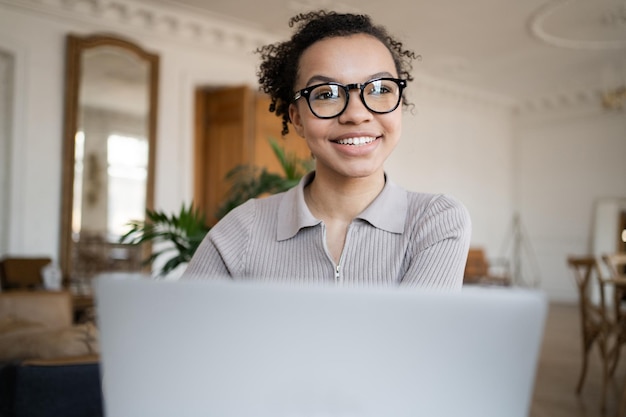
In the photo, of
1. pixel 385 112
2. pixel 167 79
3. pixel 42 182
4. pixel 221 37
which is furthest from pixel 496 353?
pixel 221 37

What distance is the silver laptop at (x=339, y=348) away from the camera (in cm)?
40

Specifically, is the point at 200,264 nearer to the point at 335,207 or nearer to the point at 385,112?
the point at 335,207

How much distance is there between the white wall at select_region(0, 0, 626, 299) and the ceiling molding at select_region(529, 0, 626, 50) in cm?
180

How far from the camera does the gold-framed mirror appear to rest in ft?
18.4

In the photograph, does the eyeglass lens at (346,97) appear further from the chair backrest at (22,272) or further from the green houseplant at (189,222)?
the chair backrest at (22,272)

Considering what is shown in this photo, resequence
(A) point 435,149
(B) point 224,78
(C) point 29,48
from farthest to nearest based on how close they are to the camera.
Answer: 1. (A) point 435,149
2. (B) point 224,78
3. (C) point 29,48


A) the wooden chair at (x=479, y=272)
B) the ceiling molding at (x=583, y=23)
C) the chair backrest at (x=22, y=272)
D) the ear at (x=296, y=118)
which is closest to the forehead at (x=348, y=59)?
the ear at (x=296, y=118)

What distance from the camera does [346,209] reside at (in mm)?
1044

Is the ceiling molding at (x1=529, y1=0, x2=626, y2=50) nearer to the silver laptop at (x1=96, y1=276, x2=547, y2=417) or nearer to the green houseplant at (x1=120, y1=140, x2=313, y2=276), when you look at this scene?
the green houseplant at (x1=120, y1=140, x2=313, y2=276)

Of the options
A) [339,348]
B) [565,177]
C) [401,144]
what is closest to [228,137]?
[401,144]

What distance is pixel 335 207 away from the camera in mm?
1045

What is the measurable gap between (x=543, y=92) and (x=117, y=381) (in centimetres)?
1026

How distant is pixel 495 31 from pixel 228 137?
3.32 m

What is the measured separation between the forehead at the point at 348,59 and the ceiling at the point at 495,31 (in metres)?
5.30
